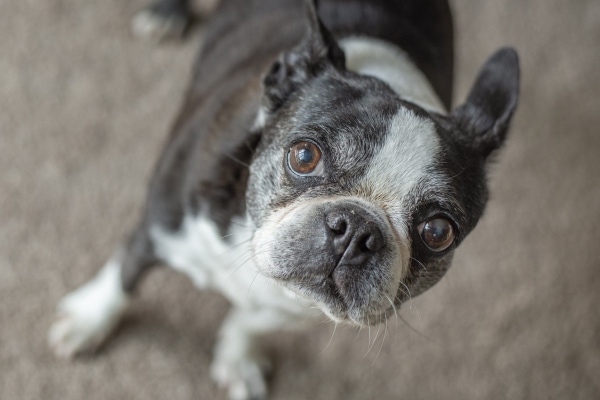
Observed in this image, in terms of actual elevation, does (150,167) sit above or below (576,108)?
below

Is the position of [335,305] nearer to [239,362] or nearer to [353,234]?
[353,234]

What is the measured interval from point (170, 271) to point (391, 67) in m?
1.38

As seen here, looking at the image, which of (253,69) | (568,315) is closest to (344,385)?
(568,315)

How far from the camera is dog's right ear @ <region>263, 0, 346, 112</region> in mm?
1922

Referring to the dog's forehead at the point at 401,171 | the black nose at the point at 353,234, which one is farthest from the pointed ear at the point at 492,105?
the black nose at the point at 353,234

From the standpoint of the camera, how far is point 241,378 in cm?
274

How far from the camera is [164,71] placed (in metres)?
3.30

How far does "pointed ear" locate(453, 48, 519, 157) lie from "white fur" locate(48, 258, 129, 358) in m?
1.48

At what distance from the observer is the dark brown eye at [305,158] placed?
1.76 m

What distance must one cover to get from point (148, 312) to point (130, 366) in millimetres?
245

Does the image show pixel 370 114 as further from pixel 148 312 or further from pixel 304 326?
pixel 148 312

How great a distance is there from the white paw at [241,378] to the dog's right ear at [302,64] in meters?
1.27

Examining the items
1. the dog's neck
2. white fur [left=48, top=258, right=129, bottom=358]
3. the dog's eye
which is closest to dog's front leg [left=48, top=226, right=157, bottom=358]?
white fur [left=48, top=258, right=129, bottom=358]

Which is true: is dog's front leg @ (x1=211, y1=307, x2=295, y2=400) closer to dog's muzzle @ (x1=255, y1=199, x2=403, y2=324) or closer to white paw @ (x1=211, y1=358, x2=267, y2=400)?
white paw @ (x1=211, y1=358, x2=267, y2=400)
